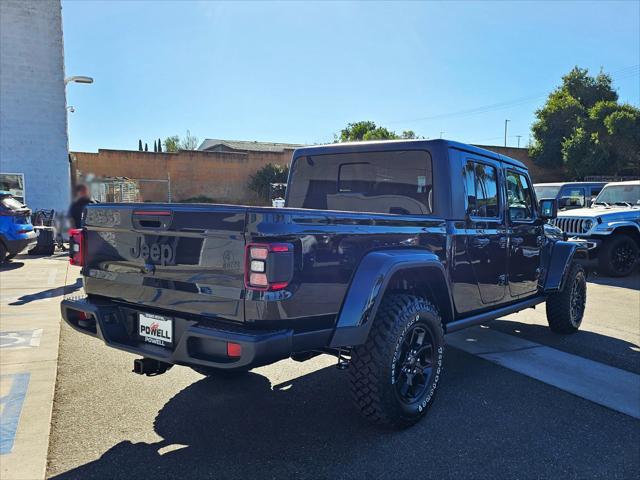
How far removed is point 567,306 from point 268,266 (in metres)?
4.29

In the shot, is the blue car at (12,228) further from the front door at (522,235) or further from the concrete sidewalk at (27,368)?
the front door at (522,235)

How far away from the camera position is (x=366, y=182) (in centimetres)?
416

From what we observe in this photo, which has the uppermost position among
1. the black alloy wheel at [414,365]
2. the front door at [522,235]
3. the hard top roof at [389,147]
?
the hard top roof at [389,147]

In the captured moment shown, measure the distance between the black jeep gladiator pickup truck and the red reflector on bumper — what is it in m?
0.02

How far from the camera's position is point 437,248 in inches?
137

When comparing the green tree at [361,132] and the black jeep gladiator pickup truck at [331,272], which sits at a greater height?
the green tree at [361,132]

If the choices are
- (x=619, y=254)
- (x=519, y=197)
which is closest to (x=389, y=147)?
(x=519, y=197)

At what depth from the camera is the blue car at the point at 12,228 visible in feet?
32.5

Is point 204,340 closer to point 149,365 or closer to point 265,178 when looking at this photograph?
point 149,365

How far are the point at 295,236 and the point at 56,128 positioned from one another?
17.2 m

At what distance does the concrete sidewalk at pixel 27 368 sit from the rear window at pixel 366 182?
259 cm

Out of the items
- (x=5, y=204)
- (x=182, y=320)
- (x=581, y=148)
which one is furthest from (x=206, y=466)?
(x=581, y=148)

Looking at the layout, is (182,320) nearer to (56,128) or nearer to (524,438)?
(524,438)

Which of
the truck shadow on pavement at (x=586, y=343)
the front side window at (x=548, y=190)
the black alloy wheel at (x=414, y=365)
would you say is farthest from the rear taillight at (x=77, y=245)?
the front side window at (x=548, y=190)
